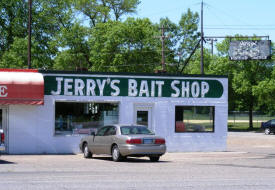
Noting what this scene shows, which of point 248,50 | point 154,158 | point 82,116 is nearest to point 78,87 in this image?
point 82,116

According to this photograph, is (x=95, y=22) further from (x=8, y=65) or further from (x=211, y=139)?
(x=211, y=139)

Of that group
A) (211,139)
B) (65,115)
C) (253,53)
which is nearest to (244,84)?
(253,53)

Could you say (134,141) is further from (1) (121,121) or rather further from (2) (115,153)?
(1) (121,121)

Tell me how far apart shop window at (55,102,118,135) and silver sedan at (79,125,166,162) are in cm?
491

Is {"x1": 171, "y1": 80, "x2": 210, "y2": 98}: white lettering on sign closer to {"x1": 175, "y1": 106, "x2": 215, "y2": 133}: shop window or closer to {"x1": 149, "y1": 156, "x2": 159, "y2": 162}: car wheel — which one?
{"x1": 175, "y1": 106, "x2": 215, "y2": 133}: shop window

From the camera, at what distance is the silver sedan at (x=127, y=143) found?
21906 mm

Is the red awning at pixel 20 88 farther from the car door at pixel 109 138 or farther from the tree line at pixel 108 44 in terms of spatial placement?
the tree line at pixel 108 44

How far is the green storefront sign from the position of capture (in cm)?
2844

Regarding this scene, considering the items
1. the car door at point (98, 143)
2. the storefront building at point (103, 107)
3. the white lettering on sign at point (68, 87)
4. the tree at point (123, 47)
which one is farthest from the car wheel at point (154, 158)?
the tree at point (123, 47)

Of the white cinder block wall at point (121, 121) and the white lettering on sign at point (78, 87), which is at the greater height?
the white lettering on sign at point (78, 87)

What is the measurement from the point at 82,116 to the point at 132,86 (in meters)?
2.92

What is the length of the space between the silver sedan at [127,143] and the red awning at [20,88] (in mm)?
4545

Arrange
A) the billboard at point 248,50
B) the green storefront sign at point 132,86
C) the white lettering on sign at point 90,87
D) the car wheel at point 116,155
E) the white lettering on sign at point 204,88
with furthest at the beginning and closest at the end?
the billboard at point 248,50, the white lettering on sign at point 204,88, the white lettering on sign at point 90,87, the green storefront sign at point 132,86, the car wheel at point 116,155

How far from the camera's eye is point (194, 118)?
100.0 ft
